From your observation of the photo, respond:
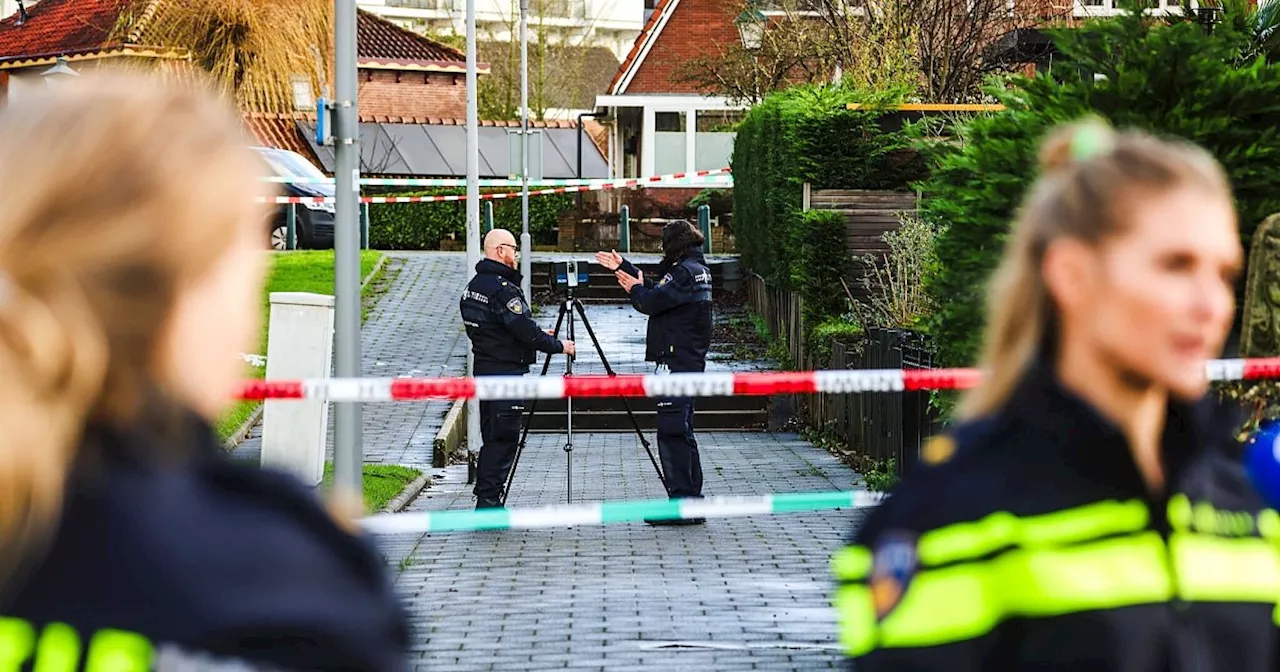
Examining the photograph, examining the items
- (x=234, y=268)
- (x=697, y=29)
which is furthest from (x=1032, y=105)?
(x=697, y=29)

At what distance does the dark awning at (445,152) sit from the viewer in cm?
4047

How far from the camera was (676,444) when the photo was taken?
11.5 meters

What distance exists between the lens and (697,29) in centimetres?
4447

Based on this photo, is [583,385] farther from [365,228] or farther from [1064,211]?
[365,228]

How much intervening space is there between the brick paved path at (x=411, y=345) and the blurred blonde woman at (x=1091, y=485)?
12.2 metres

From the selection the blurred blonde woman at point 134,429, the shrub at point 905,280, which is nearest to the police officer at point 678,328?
the shrub at point 905,280

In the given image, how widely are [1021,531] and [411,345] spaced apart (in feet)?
64.9

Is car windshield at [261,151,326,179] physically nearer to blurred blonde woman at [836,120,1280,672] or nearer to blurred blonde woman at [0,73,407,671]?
blurred blonde woman at [836,120,1280,672]

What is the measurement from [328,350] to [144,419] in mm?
7971

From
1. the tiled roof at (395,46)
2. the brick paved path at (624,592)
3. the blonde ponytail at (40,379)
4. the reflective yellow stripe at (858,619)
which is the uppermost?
the tiled roof at (395,46)

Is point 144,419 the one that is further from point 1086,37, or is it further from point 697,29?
point 697,29

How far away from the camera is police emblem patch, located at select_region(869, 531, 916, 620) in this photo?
81.0 inches

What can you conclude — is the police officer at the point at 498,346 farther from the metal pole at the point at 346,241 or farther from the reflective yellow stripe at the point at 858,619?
the reflective yellow stripe at the point at 858,619

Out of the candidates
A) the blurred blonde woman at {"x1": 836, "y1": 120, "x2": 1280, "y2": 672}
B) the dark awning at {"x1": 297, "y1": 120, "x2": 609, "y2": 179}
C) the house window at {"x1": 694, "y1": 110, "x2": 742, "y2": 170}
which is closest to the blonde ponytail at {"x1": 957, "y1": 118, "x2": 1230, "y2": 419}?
the blurred blonde woman at {"x1": 836, "y1": 120, "x2": 1280, "y2": 672}
